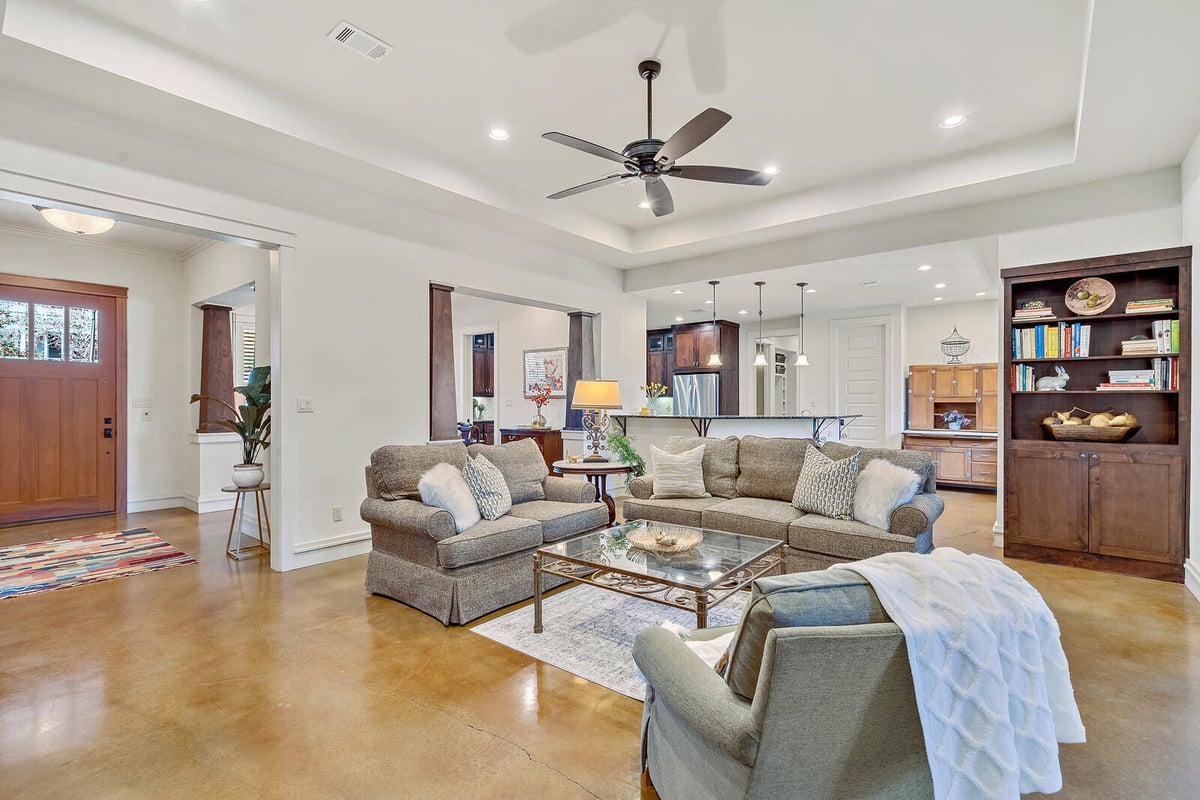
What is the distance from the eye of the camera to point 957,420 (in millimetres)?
7750

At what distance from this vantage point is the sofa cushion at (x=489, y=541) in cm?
296

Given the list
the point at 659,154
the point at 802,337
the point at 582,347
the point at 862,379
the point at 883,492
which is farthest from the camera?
the point at 802,337

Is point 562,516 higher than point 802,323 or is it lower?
lower

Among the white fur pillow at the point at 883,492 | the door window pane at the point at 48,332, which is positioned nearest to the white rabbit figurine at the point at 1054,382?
the white fur pillow at the point at 883,492

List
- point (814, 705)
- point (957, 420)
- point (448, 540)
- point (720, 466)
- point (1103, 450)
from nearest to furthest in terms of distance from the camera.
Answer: point (814, 705) < point (448, 540) < point (1103, 450) < point (720, 466) < point (957, 420)

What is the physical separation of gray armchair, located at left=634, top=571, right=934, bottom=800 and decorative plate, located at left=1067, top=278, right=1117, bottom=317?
4.34m

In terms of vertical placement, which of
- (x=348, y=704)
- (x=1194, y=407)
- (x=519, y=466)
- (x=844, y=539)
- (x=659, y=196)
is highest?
(x=659, y=196)

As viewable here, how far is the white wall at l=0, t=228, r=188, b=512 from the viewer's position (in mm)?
5805

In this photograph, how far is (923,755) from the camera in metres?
1.17

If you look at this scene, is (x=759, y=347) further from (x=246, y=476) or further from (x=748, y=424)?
(x=246, y=476)

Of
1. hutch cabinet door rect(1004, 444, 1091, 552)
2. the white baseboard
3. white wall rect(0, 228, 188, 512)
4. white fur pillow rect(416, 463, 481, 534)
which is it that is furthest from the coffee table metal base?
white wall rect(0, 228, 188, 512)

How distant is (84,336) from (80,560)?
108 inches

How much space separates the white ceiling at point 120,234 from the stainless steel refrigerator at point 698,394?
6623 millimetres

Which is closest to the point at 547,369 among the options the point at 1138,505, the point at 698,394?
the point at 698,394
